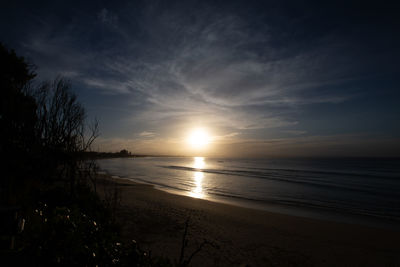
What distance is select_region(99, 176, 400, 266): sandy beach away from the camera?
20.6 feet

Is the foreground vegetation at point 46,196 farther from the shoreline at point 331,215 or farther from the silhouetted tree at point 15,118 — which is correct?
the shoreline at point 331,215

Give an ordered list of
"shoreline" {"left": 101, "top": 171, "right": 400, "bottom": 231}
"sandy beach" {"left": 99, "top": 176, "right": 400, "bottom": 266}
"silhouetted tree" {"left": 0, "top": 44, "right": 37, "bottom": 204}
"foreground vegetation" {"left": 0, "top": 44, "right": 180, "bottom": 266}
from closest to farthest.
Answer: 1. "foreground vegetation" {"left": 0, "top": 44, "right": 180, "bottom": 266}
2. "sandy beach" {"left": 99, "top": 176, "right": 400, "bottom": 266}
3. "silhouetted tree" {"left": 0, "top": 44, "right": 37, "bottom": 204}
4. "shoreline" {"left": 101, "top": 171, "right": 400, "bottom": 231}

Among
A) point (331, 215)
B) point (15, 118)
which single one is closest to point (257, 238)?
point (331, 215)

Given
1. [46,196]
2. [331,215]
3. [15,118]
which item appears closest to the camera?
[46,196]

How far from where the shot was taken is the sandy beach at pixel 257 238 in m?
6.28

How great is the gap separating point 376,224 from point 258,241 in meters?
8.44

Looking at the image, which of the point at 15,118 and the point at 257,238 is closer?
the point at 257,238

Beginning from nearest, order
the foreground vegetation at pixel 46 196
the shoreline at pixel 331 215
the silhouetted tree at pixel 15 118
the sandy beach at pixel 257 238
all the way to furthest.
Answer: the foreground vegetation at pixel 46 196 < the sandy beach at pixel 257 238 < the silhouetted tree at pixel 15 118 < the shoreline at pixel 331 215

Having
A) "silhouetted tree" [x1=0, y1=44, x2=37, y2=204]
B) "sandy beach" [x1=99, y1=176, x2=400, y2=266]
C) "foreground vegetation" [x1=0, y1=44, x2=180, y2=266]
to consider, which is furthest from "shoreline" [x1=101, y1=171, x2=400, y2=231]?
"silhouetted tree" [x1=0, y1=44, x2=37, y2=204]

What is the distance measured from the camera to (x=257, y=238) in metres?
7.94

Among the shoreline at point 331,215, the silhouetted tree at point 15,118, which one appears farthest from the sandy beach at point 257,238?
the silhouetted tree at point 15,118

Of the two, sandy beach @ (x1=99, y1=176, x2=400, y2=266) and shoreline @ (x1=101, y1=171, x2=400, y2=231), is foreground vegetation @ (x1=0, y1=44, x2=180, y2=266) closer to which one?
sandy beach @ (x1=99, y1=176, x2=400, y2=266)

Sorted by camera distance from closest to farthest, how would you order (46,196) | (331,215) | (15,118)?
(46,196) < (15,118) < (331,215)

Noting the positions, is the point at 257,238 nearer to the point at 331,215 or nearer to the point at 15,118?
the point at 331,215
